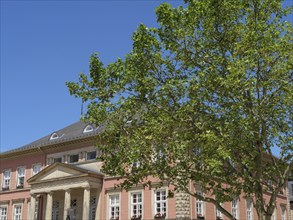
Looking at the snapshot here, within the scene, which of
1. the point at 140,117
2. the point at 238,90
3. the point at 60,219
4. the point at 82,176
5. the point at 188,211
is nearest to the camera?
the point at 238,90

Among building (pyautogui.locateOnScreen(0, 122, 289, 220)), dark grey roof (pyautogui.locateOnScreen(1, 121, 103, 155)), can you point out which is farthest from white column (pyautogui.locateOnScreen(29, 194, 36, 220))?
dark grey roof (pyautogui.locateOnScreen(1, 121, 103, 155))

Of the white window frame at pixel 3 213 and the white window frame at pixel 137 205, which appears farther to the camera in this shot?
the white window frame at pixel 3 213

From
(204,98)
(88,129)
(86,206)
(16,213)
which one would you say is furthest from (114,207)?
(204,98)

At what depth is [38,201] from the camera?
130 feet

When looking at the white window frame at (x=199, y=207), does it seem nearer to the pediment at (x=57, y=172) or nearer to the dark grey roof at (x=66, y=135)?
the pediment at (x=57, y=172)

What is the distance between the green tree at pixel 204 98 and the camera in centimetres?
1892

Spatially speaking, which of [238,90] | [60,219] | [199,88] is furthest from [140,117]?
[60,219]

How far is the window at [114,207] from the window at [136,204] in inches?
55.0

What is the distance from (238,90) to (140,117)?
4.55m

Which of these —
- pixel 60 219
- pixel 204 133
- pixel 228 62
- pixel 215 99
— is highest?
pixel 228 62

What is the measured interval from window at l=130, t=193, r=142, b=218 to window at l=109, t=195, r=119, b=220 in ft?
4.58

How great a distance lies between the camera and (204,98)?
19.8 meters

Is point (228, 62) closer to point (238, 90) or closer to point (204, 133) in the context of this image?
point (238, 90)

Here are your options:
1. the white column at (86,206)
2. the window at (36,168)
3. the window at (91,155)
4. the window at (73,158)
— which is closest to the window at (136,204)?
the white column at (86,206)
